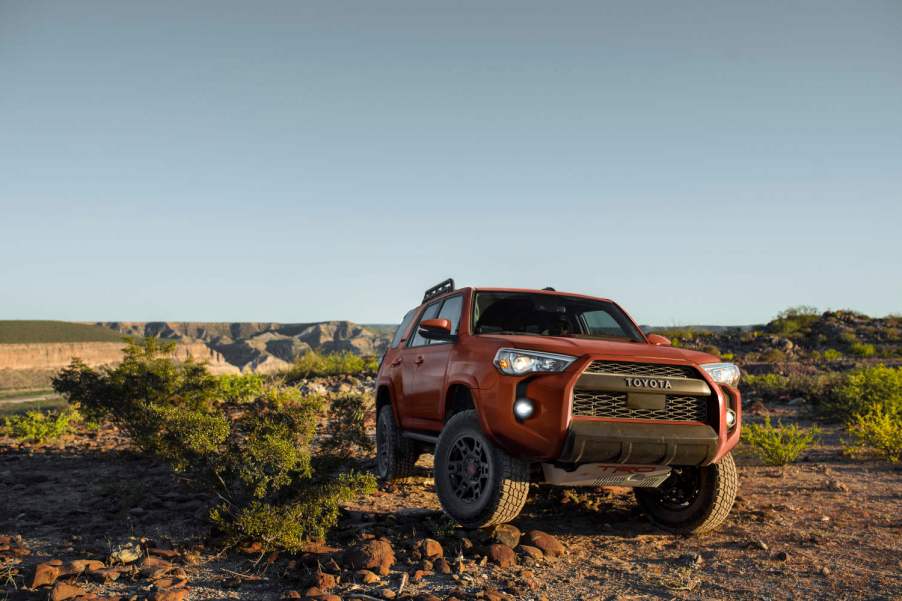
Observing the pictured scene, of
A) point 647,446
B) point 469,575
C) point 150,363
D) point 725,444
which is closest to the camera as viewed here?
point 469,575

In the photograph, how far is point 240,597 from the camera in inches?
165

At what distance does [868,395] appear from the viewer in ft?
38.1

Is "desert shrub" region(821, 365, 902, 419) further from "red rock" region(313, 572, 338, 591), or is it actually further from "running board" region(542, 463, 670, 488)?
"red rock" region(313, 572, 338, 591)

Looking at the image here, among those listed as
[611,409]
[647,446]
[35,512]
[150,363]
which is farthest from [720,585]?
[150,363]

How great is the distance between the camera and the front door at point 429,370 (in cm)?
622

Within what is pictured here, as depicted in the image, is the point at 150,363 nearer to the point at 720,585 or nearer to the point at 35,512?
the point at 35,512

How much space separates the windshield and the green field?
8172 centimetres

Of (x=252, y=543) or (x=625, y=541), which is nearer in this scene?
(x=252, y=543)

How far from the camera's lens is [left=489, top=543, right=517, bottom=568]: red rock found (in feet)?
15.6

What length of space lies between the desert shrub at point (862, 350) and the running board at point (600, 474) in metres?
21.7

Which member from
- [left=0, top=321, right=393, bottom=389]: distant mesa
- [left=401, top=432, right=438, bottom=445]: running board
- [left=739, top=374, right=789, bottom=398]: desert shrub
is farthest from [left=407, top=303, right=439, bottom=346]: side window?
[left=0, top=321, right=393, bottom=389]: distant mesa

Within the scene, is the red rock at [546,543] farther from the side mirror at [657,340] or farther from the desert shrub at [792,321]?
the desert shrub at [792,321]

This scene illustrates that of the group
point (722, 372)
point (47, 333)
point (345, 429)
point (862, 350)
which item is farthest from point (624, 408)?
point (47, 333)

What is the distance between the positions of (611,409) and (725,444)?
3.44 feet
